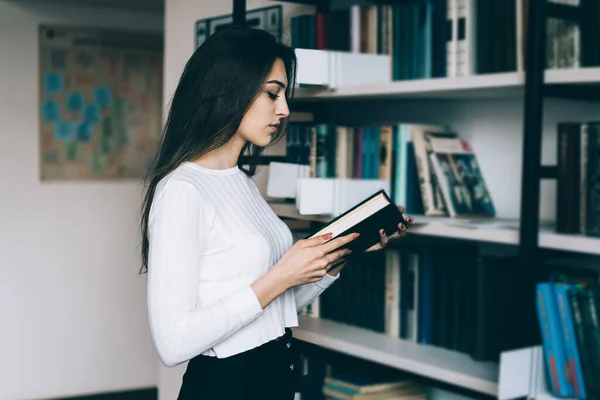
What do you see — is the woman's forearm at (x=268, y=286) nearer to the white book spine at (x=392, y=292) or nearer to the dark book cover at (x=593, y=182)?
the dark book cover at (x=593, y=182)

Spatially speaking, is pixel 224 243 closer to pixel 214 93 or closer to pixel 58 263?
pixel 214 93

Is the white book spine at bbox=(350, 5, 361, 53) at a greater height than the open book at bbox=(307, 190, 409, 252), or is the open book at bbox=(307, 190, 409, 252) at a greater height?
the white book spine at bbox=(350, 5, 361, 53)

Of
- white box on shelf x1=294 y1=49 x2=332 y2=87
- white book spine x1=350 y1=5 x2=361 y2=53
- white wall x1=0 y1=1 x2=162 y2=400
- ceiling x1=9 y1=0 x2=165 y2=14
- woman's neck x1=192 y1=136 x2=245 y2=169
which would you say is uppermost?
ceiling x1=9 y1=0 x2=165 y2=14

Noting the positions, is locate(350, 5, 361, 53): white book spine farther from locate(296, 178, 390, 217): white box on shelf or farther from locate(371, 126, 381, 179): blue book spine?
locate(296, 178, 390, 217): white box on shelf

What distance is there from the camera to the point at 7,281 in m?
4.01

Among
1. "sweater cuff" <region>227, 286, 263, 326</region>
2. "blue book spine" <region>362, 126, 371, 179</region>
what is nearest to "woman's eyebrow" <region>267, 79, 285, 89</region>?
"sweater cuff" <region>227, 286, 263, 326</region>

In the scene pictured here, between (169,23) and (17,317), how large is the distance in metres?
1.82

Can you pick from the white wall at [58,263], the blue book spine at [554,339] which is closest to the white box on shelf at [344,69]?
the blue book spine at [554,339]

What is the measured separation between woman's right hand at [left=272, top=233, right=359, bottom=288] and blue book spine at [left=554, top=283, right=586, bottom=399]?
0.48 meters

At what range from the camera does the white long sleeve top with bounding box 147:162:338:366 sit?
55.9 inches

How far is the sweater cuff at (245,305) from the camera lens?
4.79ft

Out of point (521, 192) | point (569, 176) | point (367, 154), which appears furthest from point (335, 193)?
point (569, 176)

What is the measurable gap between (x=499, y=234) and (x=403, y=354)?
453 mm

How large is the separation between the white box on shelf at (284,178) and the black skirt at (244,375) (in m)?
0.74
